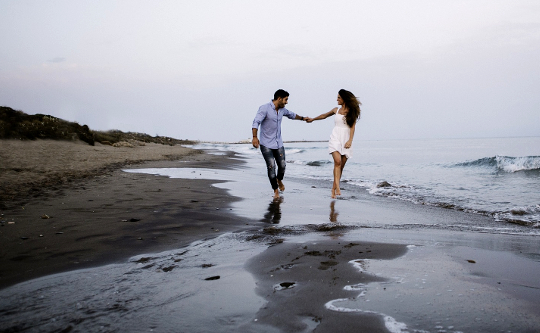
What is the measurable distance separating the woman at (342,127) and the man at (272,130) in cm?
103

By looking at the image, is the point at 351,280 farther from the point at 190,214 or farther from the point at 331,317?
the point at 190,214

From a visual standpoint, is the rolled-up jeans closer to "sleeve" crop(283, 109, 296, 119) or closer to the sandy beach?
"sleeve" crop(283, 109, 296, 119)

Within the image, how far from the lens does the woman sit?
7.05 meters

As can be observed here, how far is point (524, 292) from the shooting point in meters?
2.08

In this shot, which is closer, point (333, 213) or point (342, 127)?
point (333, 213)

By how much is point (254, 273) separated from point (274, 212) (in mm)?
2797

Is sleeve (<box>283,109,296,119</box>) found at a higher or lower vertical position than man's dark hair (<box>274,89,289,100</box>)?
lower

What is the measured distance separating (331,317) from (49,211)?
4155mm

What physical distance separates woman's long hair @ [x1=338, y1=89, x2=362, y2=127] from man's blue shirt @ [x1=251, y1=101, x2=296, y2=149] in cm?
122

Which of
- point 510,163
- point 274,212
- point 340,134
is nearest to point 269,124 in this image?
point 340,134

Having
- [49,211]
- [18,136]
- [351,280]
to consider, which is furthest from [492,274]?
[18,136]

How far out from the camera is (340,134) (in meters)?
7.26

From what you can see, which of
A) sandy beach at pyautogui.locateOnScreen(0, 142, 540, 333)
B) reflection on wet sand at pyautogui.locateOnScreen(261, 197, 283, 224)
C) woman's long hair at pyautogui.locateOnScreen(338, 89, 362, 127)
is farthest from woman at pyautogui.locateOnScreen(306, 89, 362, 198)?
sandy beach at pyautogui.locateOnScreen(0, 142, 540, 333)

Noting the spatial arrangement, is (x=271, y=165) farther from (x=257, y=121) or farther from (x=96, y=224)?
(x=96, y=224)
